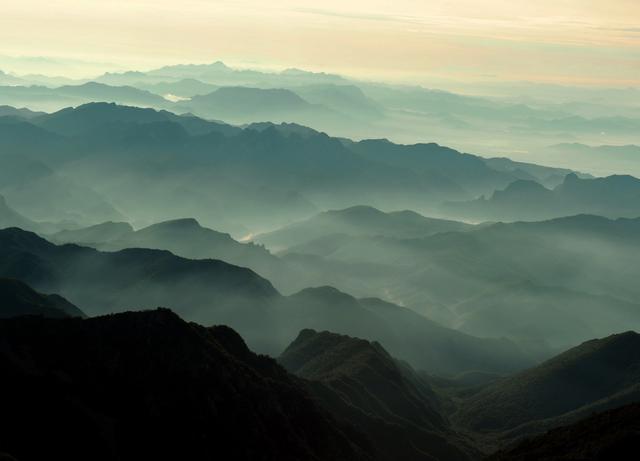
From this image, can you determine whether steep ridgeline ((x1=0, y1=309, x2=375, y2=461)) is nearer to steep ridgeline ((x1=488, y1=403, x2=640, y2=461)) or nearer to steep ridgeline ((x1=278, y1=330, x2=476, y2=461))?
steep ridgeline ((x1=278, y1=330, x2=476, y2=461))

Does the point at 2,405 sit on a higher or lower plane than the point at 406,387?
higher

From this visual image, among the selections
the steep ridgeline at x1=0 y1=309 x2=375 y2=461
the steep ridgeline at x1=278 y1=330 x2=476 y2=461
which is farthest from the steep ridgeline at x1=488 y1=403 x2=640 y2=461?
the steep ridgeline at x1=278 y1=330 x2=476 y2=461

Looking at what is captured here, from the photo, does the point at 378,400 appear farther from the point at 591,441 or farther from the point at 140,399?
the point at 140,399

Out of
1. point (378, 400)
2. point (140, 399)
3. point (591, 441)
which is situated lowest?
point (378, 400)

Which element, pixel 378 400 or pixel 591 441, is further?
pixel 378 400

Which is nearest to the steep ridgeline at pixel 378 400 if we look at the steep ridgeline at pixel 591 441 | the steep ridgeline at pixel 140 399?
the steep ridgeline at pixel 140 399

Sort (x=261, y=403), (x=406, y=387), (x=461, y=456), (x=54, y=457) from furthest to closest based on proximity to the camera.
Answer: (x=406, y=387)
(x=461, y=456)
(x=261, y=403)
(x=54, y=457)

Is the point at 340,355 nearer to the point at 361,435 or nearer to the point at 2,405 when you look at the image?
the point at 361,435

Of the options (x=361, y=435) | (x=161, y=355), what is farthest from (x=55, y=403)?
(x=361, y=435)

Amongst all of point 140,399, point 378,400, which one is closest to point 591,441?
point 140,399
